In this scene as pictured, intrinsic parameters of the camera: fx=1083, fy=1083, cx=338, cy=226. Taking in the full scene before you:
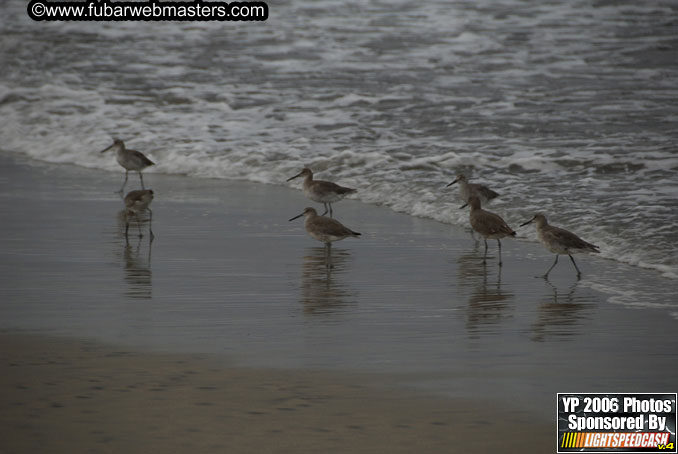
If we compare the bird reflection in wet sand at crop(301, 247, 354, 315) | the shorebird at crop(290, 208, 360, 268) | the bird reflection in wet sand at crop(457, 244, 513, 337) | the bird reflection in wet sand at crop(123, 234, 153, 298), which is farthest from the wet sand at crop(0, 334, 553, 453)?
the shorebird at crop(290, 208, 360, 268)

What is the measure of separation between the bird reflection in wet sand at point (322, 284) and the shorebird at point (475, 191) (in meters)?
1.98

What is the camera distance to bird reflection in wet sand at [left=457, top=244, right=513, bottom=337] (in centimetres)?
718

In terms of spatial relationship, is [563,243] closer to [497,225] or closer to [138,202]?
[497,225]

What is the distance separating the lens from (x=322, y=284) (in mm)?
8414

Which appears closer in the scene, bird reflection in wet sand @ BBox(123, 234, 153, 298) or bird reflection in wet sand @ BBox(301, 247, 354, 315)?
bird reflection in wet sand @ BBox(301, 247, 354, 315)

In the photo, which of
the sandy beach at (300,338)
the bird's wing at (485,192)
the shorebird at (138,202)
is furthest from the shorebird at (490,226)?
the shorebird at (138,202)

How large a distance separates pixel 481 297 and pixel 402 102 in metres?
10.3

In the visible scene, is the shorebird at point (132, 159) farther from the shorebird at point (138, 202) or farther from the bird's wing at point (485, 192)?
the bird's wing at point (485, 192)

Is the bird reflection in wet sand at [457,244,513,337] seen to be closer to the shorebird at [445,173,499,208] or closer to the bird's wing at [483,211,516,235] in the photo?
the bird's wing at [483,211,516,235]

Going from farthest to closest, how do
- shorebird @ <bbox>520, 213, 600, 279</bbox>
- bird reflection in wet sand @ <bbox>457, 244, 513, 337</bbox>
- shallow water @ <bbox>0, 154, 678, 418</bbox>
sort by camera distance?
shorebird @ <bbox>520, 213, 600, 279</bbox>
bird reflection in wet sand @ <bbox>457, 244, 513, 337</bbox>
shallow water @ <bbox>0, 154, 678, 418</bbox>

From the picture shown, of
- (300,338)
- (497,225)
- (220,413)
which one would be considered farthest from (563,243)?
(220,413)

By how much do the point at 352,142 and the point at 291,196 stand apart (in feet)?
8.54

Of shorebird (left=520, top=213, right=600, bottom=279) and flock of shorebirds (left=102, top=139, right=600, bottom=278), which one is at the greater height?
flock of shorebirds (left=102, top=139, right=600, bottom=278)

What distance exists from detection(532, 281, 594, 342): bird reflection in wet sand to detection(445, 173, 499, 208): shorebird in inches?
113
